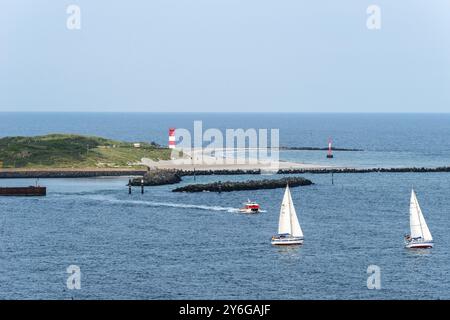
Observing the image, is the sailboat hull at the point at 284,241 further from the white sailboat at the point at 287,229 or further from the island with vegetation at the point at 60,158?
the island with vegetation at the point at 60,158

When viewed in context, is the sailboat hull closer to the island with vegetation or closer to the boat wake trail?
the boat wake trail

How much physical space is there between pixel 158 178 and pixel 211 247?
69205 mm

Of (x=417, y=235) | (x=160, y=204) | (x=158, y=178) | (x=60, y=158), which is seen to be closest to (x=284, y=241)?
(x=417, y=235)

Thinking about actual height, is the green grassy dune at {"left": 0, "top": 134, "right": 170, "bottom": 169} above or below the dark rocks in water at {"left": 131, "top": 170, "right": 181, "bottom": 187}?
above

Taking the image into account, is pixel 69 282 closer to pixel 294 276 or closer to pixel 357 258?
pixel 294 276

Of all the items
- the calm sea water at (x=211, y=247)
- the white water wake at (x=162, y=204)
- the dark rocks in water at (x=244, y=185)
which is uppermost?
the dark rocks in water at (x=244, y=185)

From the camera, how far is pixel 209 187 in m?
145

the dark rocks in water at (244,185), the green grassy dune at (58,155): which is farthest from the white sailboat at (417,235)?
the green grassy dune at (58,155)

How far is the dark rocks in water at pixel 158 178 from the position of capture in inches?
6088

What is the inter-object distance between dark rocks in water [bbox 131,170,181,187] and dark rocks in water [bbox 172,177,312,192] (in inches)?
473

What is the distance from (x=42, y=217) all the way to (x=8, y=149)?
76.2m

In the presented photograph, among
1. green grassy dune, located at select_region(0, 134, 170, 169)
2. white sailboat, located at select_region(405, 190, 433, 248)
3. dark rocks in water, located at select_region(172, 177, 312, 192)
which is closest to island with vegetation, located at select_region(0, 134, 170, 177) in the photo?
green grassy dune, located at select_region(0, 134, 170, 169)

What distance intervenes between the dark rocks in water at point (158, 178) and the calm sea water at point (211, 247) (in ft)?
31.1

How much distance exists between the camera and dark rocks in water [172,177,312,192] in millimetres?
143875
